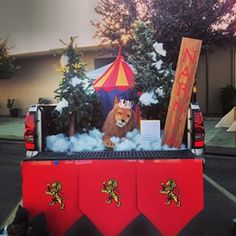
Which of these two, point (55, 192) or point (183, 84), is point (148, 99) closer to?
point (183, 84)

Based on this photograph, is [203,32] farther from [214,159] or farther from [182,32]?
[214,159]

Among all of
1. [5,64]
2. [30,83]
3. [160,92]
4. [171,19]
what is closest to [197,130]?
[160,92]

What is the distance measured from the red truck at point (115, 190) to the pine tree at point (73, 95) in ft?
3.81

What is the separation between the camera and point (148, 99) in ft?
18.3

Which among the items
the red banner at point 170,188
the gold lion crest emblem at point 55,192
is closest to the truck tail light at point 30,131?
the gold lion crest emblem at point 55,192

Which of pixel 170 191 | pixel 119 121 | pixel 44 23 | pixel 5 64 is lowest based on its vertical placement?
pixel 170 191

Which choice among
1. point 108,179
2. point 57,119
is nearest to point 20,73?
point 57,119

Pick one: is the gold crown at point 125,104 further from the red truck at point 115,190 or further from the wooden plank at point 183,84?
the red truck at point 115,190

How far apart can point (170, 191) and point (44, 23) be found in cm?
1769

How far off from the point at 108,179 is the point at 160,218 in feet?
2.09

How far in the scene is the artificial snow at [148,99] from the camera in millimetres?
5555

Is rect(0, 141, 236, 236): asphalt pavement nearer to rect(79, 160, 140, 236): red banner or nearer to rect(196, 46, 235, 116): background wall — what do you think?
rect(79, 160, 140, 236): red banner

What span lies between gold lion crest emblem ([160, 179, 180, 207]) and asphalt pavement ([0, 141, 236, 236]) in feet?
3.62

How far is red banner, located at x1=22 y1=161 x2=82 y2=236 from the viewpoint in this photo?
14.9ft
